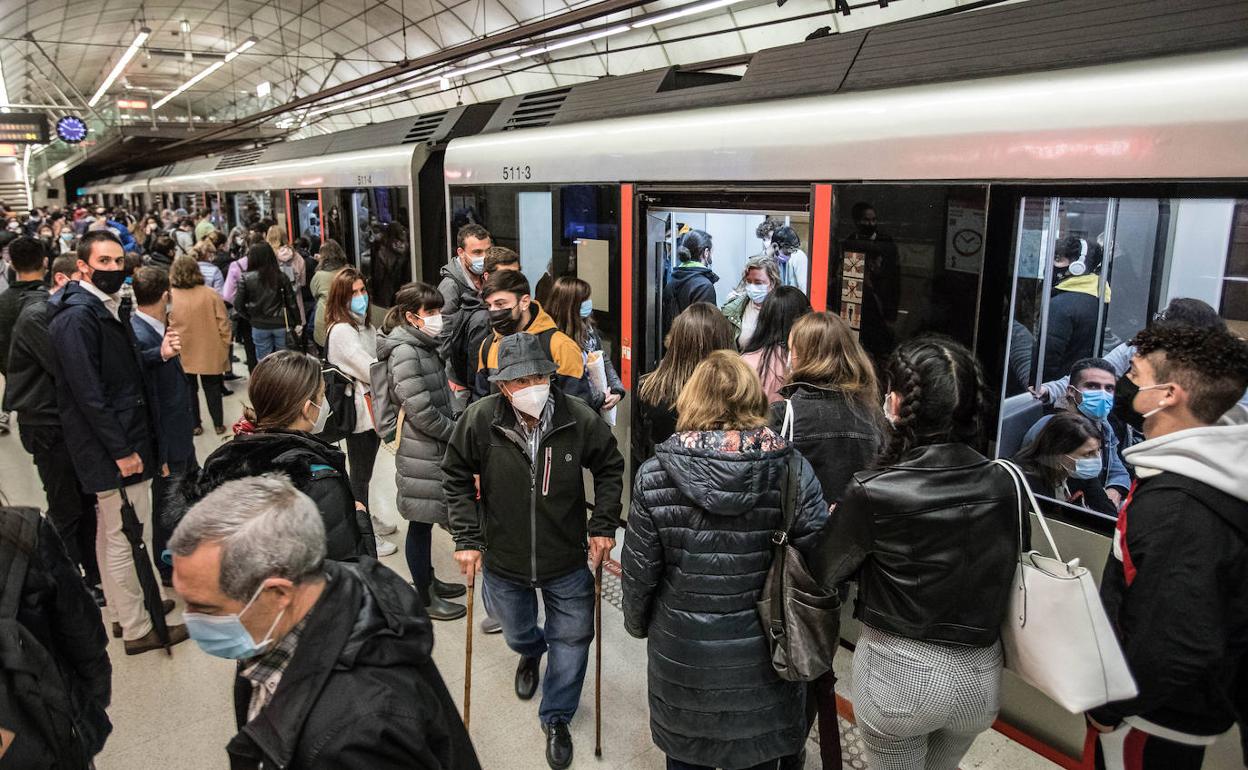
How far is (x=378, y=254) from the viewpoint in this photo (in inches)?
303

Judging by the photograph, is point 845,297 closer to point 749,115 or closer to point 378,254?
point 749,115

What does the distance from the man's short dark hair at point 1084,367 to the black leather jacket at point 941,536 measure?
3.31ft

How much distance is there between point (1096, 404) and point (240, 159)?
45.1ft

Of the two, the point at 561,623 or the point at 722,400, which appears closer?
the point at 722,400

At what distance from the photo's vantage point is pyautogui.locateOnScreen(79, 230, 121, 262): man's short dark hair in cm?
338

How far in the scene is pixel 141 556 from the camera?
347cm

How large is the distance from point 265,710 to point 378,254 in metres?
6.85

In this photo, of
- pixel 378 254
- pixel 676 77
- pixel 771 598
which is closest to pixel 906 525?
pixel 771 598

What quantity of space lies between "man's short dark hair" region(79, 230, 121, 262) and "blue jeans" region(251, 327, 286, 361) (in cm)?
405

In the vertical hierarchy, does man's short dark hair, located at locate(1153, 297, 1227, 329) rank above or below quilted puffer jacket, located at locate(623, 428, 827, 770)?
above

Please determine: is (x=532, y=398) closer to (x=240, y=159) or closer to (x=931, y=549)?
(x=931, y=549)

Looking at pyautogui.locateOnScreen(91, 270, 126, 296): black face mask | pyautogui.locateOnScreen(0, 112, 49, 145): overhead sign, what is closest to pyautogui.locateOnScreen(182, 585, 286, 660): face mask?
pyautogui.locateOnScreen(91, 270, 126, 296): black face mask

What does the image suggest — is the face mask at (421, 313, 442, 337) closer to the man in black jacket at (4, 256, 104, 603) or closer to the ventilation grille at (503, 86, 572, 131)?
the man in black jacket at (4, 256, 104, 603)

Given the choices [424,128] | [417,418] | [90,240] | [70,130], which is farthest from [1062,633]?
[70,130]
